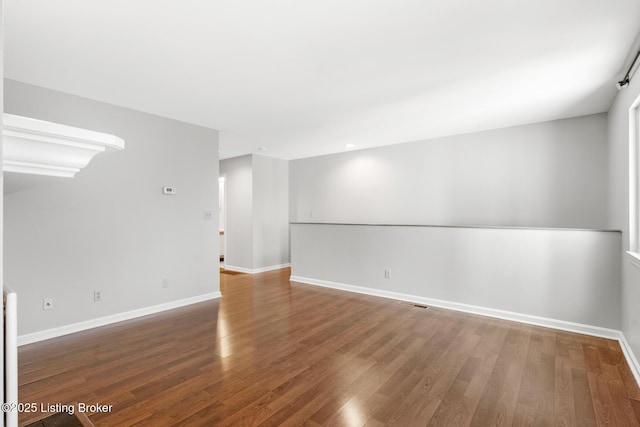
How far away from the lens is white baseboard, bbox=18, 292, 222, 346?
300cm

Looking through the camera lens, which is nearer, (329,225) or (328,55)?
(328,55)

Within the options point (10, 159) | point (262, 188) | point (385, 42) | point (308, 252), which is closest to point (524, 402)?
point (385, 42)

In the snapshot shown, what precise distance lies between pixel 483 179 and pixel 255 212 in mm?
4183

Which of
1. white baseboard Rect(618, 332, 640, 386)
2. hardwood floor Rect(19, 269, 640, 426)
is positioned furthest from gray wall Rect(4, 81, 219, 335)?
white baseboard Rect(618, 332, 640, 386)

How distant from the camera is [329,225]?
17.3 ft

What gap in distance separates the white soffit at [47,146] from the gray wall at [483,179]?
4.94 meters

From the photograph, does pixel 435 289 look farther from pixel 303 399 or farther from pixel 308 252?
pixel 303 399

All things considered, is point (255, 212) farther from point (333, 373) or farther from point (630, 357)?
point (630, 357)

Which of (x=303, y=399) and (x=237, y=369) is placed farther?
(x=237, y=369)

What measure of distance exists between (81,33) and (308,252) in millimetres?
4123

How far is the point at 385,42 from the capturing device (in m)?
2.32

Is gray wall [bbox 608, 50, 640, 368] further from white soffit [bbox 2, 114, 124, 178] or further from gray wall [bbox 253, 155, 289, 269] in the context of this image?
gray wall [bbox 253, 155, 289, 269]

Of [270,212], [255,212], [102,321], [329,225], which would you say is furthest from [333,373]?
[270,212]

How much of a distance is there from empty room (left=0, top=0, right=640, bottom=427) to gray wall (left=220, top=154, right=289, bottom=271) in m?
1.03
